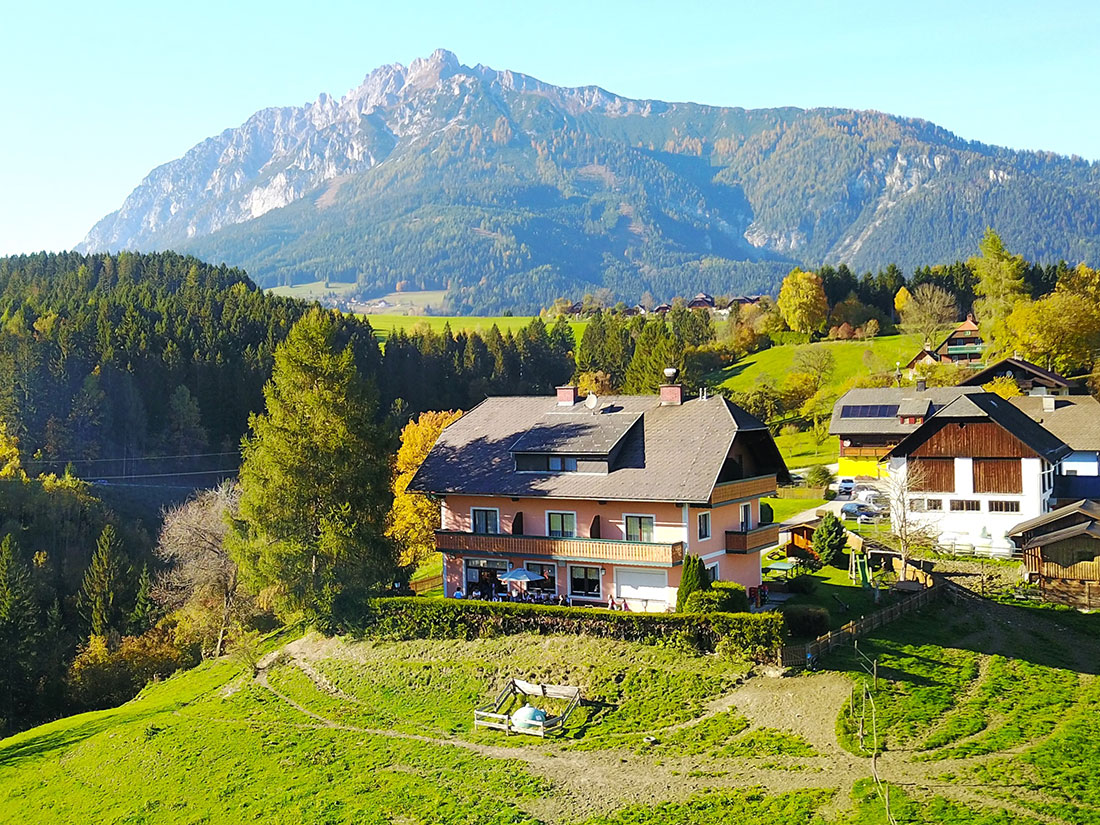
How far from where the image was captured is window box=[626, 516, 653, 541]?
138ft

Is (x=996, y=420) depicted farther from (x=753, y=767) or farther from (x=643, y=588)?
(x=753, y=767)

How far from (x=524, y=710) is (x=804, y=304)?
123 meters

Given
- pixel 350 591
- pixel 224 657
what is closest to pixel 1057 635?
pixel 350 591

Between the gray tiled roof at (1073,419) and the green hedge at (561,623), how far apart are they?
138 ft

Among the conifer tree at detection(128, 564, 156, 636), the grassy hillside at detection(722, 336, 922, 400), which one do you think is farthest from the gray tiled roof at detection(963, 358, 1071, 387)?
the conifer tree at detection(128, 564, 156, 636)

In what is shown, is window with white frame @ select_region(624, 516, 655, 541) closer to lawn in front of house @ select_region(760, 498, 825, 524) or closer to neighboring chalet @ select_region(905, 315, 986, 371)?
lawn in front of house @ select_region(760, 498, 825, 524)

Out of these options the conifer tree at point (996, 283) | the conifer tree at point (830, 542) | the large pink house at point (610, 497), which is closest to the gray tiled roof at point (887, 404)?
the conifer tree at point (830, 542)

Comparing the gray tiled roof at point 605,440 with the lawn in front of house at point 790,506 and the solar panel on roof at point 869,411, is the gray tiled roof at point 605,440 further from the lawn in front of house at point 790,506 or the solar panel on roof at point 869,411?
the solar panel on roof at point 869,411

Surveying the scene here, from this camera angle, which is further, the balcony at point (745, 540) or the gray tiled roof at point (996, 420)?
the gray tiled roof at point (996, 420)

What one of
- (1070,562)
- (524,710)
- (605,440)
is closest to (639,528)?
(605,440)

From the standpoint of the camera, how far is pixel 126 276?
172 m

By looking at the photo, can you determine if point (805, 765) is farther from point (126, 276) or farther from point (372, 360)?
point (126, 276)

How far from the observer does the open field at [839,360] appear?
122956 mm

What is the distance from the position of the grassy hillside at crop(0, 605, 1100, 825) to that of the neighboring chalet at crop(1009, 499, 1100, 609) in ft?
11.0
